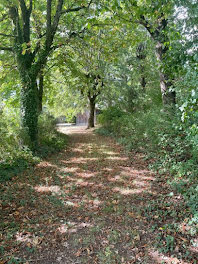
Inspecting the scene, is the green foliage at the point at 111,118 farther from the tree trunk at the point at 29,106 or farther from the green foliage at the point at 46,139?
the tree trunk at the point at 29,106

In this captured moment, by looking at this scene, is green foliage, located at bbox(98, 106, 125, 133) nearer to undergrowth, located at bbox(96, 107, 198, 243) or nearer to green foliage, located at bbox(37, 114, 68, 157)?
undergrowth, located at bbox(96, 107, 198, 243)

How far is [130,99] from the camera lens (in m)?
16.6

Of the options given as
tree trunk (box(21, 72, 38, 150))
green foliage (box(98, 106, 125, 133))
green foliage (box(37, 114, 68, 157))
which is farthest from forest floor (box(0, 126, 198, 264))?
green foliage (box(98, 106, 125, 133))

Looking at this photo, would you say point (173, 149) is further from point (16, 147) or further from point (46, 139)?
point (46, 139)

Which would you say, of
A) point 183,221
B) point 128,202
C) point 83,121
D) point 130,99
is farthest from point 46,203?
point 83,121

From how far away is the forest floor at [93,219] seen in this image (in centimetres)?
310

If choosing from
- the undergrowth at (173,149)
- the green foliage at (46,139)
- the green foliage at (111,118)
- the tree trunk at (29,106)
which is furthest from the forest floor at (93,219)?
the green foliage at (111,118)

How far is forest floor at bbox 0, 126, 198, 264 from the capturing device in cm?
310

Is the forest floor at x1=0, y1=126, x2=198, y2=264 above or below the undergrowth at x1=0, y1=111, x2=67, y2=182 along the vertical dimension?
below

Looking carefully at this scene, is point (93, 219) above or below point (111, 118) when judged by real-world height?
below

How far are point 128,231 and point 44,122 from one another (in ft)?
25.2

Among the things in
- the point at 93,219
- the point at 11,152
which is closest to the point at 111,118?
the point at 11,152

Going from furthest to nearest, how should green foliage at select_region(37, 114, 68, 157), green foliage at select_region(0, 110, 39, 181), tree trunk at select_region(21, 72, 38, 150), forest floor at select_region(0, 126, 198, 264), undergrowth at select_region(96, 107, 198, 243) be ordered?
green foliage at select_region(37, 114, 68, 157) < tree trunk at select_region(21, 72, 38, 150) < green foliage at select_region(0, 110, 39, 181) < undergrowth at select_region(96, 107, 198, 243) < forest floor at select_region(0, 126, 198, 264)

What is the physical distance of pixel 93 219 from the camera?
4.03 meters
